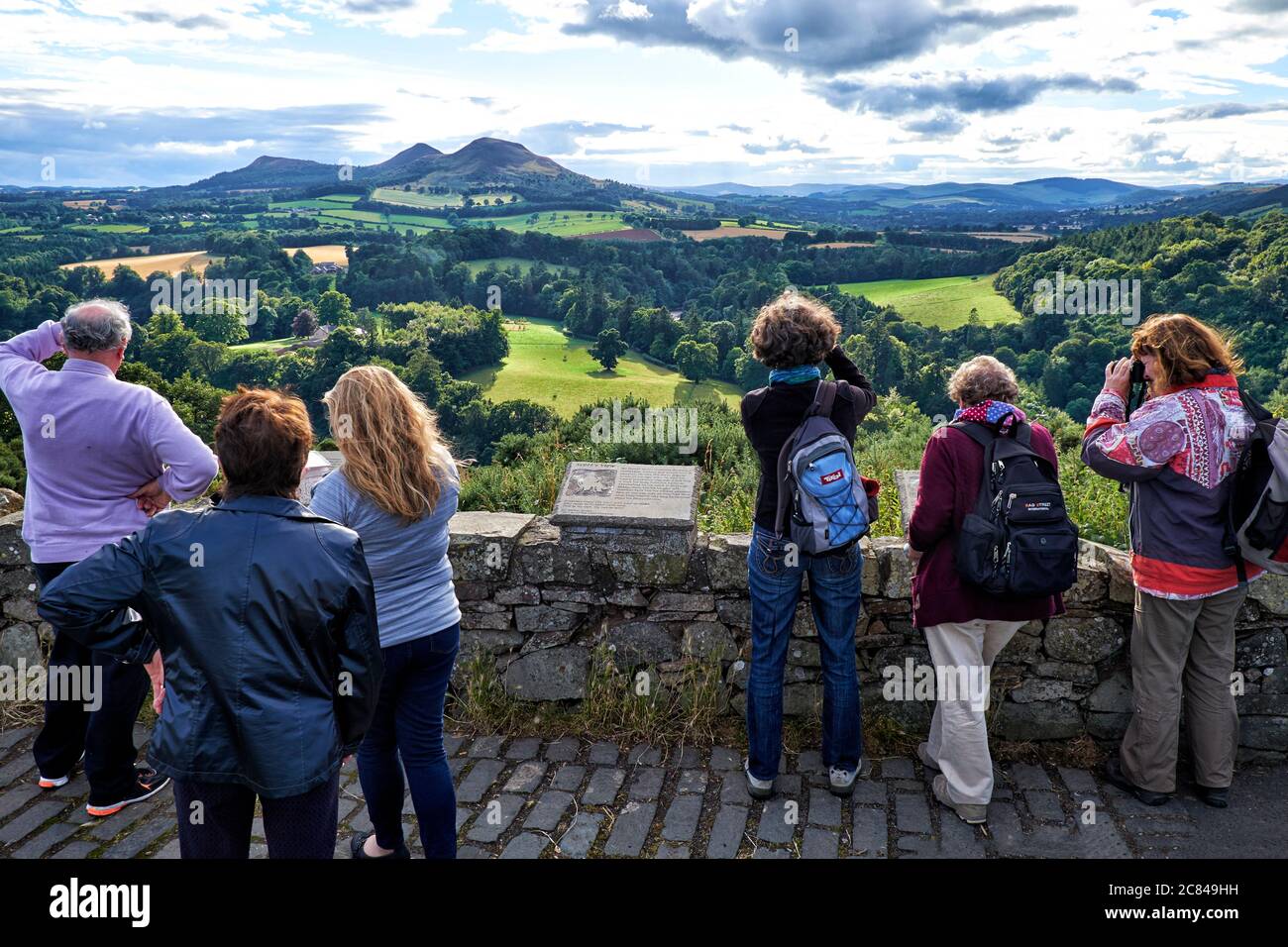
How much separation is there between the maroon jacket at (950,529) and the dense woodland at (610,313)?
3.74m

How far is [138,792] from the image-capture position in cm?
371

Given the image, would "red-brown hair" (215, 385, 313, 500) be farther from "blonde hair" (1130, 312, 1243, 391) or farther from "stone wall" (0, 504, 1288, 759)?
"blonde hair" (1130, 312, 1243, 391)

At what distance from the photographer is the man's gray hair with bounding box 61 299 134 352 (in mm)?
3375

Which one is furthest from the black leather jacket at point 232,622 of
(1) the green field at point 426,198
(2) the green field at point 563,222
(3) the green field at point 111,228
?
(1) the green field at point 426,198

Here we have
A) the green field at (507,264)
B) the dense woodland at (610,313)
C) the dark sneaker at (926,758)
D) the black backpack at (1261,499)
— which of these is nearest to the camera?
the black backpack at (1261,499)

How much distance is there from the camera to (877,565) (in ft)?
13.1

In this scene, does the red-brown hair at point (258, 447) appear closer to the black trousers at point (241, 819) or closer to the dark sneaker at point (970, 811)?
the black trousers at point (241, 819)

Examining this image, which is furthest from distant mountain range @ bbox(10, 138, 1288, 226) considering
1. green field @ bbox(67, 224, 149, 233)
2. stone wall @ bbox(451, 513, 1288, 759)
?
stone wall @ bbox(451, 513, 1288, 759)

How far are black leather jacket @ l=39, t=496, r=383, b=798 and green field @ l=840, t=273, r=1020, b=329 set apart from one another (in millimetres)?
38816

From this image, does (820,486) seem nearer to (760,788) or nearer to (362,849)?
(760,788)

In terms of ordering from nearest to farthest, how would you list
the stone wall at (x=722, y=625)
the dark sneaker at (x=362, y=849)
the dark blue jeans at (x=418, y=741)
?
1. the dark blue jeans at (x=418, y=741)
2. the dark sneaker at (x=362, y=849)
3. the stone wall at (x=722, y=625)

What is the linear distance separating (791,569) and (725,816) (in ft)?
3.37

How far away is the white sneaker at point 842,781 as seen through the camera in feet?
11.8
